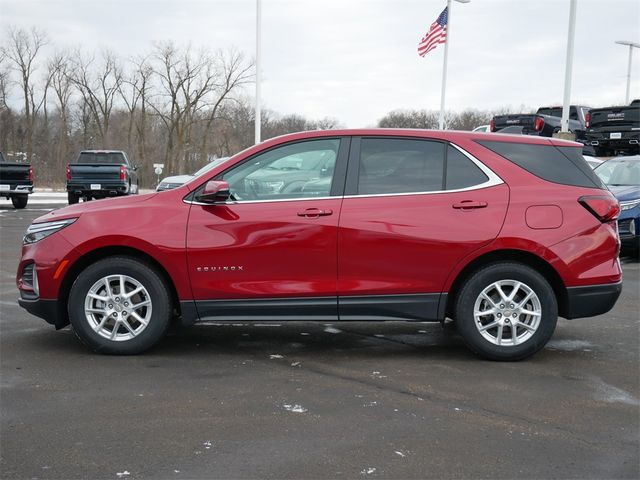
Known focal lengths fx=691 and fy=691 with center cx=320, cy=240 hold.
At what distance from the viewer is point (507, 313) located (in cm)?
530

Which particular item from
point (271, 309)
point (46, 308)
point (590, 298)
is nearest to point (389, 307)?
point (271, 309)

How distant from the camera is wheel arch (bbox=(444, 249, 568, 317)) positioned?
5.36 m

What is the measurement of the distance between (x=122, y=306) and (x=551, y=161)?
11.6 ft

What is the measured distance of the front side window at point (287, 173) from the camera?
17.6 ft

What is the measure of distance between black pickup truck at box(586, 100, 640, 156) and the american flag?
712cm

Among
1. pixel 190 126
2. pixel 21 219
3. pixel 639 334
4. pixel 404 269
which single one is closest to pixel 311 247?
pixel 404 269

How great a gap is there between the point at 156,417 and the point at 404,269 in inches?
85.0

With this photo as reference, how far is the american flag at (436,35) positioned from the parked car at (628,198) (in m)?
15.5

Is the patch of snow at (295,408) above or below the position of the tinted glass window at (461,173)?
below

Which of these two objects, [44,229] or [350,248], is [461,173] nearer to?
[350,248]

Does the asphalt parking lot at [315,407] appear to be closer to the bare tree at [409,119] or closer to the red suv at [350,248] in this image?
the red suv at [350,248]

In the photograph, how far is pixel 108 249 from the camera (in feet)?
17.8

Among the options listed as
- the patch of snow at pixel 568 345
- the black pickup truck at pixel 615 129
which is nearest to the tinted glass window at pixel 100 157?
the black pickup truck at pixel 615 129

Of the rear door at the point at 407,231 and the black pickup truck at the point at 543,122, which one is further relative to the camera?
the black pickup truck at the point at 543,122
